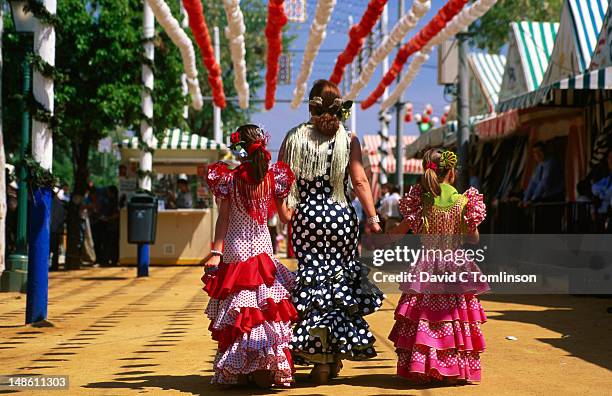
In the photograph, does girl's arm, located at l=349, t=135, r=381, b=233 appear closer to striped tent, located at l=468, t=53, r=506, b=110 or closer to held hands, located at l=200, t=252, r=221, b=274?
held hands, located at l=200, t=252, r=221, b=274

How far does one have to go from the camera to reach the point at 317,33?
1911cm

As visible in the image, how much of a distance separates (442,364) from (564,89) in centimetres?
657

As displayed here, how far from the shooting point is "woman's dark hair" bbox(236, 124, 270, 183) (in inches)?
267

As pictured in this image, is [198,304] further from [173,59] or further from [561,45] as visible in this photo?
[173,59]

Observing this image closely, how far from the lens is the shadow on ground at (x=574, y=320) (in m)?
8.26

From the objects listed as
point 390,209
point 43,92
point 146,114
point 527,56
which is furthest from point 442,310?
point 390,209

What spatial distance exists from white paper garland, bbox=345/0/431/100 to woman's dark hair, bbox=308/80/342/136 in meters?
10.2

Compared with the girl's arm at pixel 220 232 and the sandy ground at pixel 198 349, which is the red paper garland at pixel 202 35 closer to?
the sandy ground at pixel 198 349

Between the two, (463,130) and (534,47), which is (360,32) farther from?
(534,47)

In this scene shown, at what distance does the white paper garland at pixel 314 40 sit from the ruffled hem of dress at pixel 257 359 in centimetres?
1063

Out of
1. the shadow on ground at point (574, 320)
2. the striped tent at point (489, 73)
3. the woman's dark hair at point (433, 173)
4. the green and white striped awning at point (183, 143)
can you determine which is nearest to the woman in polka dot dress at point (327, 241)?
the woman's dark hair at point (433, 173)

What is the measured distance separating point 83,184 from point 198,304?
12949 millimetres

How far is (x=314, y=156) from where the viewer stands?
6.98m

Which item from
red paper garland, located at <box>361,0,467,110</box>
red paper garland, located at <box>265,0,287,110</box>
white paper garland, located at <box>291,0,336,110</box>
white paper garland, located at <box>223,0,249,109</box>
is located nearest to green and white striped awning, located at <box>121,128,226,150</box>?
white paper garland, located at <box>223,0,249,109</box>
